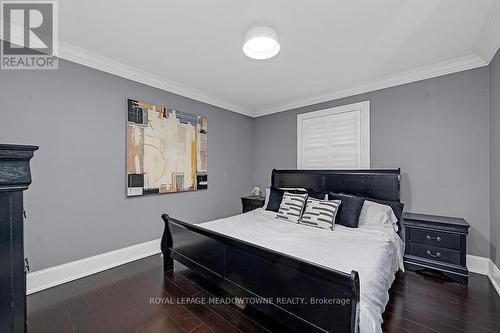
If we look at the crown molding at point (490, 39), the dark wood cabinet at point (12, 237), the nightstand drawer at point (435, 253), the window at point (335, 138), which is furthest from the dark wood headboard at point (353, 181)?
the dark wood cabinet at point (12, 237)

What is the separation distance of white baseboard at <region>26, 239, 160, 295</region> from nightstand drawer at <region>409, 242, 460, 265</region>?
3.52 m

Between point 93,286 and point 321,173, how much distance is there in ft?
11.4

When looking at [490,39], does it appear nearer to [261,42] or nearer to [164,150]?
[261,42]

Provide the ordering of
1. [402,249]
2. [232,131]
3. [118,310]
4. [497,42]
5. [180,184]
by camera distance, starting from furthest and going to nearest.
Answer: [232,131] → [180,184] → [402,249] → [497,42] → [118,310]

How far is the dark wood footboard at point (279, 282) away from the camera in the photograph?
141 cm

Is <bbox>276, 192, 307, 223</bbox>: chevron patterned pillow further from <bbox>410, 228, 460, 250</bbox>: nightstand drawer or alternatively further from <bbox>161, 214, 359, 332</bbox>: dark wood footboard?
<bbox>410, 228, 460, 250</bbox>: nightstand drawer

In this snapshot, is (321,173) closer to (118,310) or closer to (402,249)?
(402,249)

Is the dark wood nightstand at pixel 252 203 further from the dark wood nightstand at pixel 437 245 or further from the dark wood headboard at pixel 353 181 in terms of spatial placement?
the dark wood nightstand at pixel 437 245

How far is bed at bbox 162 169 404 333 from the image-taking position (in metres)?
1.44

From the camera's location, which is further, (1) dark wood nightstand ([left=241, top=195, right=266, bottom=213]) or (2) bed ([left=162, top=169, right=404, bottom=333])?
(1) dark wood nightstand ([left=241, top=195, right=266, bottom=213])

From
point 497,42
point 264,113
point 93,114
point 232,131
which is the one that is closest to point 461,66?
point 497,42

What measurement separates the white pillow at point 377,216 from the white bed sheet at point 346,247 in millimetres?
143

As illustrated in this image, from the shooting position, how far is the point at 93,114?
2.89m

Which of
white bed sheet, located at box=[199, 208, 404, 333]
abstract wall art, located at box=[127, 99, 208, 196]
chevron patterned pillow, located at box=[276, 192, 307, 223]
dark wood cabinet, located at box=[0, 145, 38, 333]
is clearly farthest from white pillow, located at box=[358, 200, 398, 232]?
dark wood cabinet, located at box=[0, 145, 38, 333]
